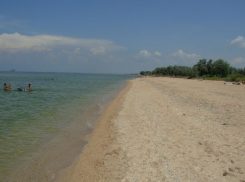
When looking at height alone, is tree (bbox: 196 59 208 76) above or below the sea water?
above

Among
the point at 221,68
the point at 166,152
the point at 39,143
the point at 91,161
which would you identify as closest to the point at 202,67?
the point at 221,68

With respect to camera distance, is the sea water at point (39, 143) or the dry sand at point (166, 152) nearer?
the dry sand at point (166, 152)

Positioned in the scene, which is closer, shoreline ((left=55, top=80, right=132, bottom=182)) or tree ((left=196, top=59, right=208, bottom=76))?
shoreline ((left=55, top=80, right=132, bottom=182))

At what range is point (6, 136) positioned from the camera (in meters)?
8.62

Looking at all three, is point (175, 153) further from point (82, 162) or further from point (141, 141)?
point (82, 162)

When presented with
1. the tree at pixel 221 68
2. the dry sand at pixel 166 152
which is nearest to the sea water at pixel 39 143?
the dry sand at pixel 166 152

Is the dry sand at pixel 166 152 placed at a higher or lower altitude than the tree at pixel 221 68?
lower

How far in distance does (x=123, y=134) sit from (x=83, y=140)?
178 centimetres

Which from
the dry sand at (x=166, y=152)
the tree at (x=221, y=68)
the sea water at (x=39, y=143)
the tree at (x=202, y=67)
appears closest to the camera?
the dry sand at (x=166, y=152)

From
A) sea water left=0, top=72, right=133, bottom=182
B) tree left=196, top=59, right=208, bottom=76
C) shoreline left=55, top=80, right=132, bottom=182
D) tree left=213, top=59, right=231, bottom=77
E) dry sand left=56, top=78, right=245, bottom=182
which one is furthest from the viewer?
tree left=196, top=59, right=208, bottom=76

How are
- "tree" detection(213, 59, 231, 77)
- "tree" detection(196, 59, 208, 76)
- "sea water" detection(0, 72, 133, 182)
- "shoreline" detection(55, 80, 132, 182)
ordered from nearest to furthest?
1. "shoreline" detection(55, 80, 132, 182)
2. "sea water" detection(0, 72, 133, 182)
3. "tree" detection(213, 59, 231, 77)
4. "tree" detection(196, 59, 208, 76)

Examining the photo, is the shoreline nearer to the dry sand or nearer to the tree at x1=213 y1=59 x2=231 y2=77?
the dry sand

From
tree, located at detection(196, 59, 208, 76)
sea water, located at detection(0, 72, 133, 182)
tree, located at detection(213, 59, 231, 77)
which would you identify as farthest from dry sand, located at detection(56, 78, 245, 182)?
tree, located at detection(196, 59, 208, 76)

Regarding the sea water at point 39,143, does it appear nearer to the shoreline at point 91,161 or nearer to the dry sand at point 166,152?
the shoreline at point 91,161
